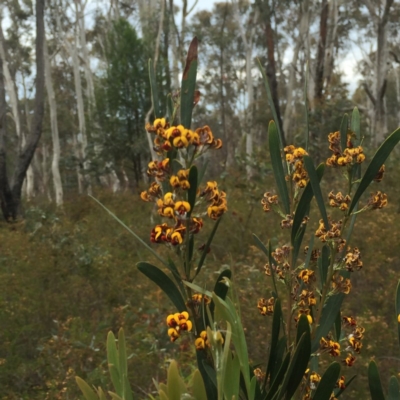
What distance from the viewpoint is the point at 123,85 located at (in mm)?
11992

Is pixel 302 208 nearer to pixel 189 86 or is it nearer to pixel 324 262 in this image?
pixel 324 262

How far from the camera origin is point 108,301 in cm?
465

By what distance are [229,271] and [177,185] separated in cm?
16

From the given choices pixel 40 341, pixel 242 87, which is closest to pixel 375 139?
pixel 40 341

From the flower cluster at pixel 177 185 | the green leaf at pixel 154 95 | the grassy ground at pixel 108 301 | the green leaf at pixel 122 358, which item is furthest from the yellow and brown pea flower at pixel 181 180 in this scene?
the grassy ground at pixel 108 301

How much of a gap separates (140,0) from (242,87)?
11.2 meters

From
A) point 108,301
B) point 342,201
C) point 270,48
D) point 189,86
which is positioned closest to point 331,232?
point 342,201

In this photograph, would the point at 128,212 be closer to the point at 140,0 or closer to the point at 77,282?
the point at 77,282

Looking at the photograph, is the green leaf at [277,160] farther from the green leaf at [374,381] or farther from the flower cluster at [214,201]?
the green leaf at [374,381]

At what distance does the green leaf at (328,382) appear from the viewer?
58 centimetres

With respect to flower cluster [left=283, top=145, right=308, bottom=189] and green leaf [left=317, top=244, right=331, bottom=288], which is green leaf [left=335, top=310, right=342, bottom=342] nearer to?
green leaf [left=317, top=244, right=331, bottom=288]

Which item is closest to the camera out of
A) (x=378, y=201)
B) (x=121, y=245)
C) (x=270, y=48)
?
(x=378, y=201)

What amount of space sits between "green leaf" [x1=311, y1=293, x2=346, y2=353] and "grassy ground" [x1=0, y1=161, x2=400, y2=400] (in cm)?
85

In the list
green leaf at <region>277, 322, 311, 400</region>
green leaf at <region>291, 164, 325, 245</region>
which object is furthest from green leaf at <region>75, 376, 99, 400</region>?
green leaf at <region>291, 164, 325, 245</region>
